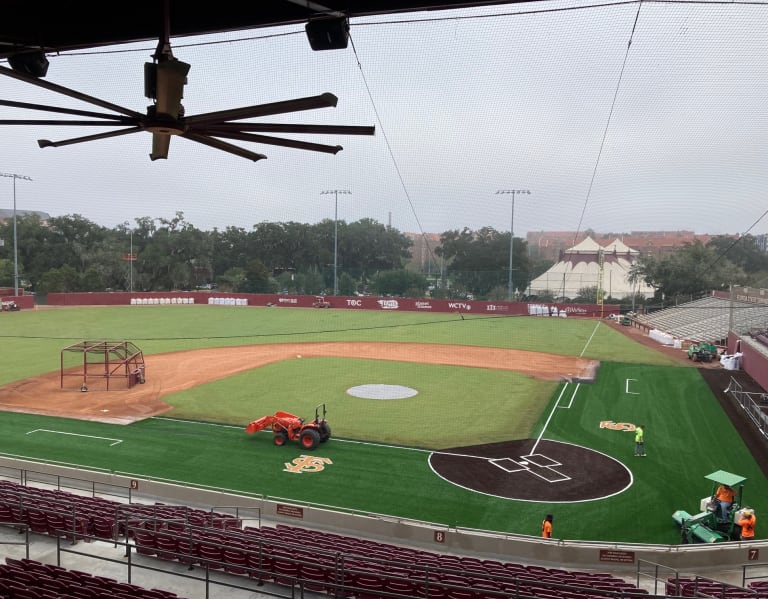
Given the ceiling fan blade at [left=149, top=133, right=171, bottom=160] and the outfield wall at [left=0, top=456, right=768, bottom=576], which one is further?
the outfield wall at [left=0, top=456, right=768, bottom=576]

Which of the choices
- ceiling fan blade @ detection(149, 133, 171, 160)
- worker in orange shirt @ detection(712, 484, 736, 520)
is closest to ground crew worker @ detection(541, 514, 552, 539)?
worker in orange shirt @ detection(712, 484, 736, 520)

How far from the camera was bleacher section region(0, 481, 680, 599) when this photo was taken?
7688 millimetres

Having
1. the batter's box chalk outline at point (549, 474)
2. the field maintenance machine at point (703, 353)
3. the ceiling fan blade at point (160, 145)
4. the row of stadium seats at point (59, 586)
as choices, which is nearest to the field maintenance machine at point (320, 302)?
the field maintenance machine at point (703, 353)

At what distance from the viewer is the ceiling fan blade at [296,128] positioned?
3943mm

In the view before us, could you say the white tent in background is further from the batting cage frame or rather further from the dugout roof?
A: the dugout roof

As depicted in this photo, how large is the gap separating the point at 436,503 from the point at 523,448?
510 centimetres

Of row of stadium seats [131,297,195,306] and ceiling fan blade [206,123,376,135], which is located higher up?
ceiling fan blade [206,123,376,135]

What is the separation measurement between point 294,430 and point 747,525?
11.8 m

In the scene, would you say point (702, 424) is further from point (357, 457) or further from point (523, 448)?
point (357, 457)

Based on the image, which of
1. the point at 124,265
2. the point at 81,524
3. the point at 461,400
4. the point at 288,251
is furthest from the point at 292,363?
the point at 124,265

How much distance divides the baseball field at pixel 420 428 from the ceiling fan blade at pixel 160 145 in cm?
1101

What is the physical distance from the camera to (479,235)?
47.6 meters

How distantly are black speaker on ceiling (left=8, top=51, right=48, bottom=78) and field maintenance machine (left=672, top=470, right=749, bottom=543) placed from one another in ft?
44.8

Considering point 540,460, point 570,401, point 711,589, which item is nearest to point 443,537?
point 711,589
